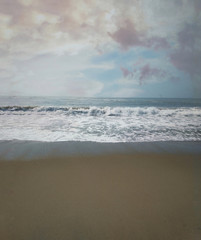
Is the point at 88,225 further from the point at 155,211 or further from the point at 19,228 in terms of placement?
the point at 155,211

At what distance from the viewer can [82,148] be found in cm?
413

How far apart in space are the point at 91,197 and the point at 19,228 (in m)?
0.88

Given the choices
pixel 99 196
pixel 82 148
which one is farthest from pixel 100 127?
pixel 99 196

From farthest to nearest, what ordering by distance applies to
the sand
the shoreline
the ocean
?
the ocean
the shoreline
the sand

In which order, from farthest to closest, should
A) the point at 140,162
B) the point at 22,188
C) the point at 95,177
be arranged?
the point at 140,162
the point at 95,177
the point at 22,188

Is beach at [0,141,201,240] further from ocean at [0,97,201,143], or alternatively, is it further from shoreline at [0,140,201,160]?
ocean at [0,97,201,143]

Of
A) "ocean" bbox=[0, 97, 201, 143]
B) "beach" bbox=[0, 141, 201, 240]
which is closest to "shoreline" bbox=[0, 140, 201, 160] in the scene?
"beach" bbox=[0, 141, 201, 240]

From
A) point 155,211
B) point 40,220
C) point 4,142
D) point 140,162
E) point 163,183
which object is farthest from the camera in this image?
point 4,142

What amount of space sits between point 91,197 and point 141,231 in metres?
0.75

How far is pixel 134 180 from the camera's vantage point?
8.11ft

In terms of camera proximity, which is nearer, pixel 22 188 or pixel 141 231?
pixel 141 231

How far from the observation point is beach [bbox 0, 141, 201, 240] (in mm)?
1538

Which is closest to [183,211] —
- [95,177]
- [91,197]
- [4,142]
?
[91,197]

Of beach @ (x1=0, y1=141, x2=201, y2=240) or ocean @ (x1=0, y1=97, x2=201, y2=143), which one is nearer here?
beach @ (x1=0, y1=141, x2=201, y2=240)
